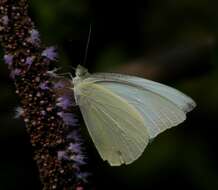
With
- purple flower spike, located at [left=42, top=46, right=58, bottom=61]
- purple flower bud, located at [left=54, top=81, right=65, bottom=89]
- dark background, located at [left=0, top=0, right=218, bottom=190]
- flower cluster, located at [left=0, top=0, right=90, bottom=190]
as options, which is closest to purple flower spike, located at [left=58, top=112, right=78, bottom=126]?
flower cluster, located at [left=0, top=0, right=90, bottom=190]

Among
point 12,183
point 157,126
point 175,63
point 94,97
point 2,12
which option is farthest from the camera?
point 175,63

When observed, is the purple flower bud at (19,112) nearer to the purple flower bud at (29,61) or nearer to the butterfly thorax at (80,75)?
the purple flower bud at (29,61)

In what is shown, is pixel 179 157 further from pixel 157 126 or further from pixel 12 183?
pixel 157 126

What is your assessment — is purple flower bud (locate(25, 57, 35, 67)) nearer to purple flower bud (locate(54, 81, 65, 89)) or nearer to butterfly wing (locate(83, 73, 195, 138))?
purple flower bud (locate(54, 81, 65, 89))

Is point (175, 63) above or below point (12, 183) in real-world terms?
above

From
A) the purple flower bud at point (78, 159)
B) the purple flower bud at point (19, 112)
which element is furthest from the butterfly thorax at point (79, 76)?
the purple flower bud at point (78, 159)

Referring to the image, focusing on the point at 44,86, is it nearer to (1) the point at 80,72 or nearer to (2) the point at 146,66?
(1) the point at 80,72

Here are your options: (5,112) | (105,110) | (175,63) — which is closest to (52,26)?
(5,112)

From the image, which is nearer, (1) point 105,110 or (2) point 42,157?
(2) point 42,157
